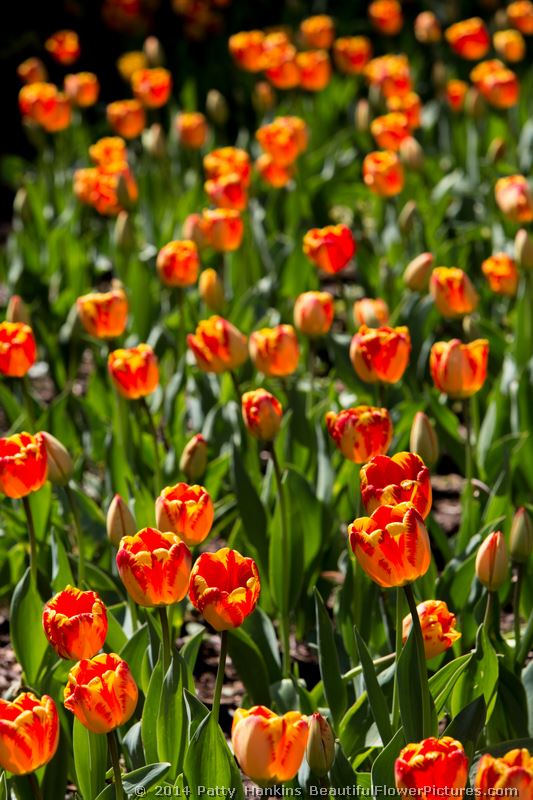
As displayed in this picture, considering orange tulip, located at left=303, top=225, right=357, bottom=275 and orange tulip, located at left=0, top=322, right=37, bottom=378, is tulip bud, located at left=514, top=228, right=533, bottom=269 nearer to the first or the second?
orange tulip, located at left=303, top=225, right=357, bottom=275

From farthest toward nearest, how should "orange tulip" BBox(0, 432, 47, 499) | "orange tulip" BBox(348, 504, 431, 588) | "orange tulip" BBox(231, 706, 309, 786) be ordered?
"orange tulip" BBox(0, 432, 47, 499)
"orange tulip" BBox(348, 504, 431, 588)
"orange tulip" BBox(231, 706, 309, 786)

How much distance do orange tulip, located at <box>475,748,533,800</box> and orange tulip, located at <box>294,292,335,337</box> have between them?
4.56 ft

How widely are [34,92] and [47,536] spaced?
2.17 metres

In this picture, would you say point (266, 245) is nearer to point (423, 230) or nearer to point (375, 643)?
point (423, 230)

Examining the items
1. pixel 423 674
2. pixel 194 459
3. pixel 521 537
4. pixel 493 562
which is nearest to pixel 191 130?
pixel 194 459

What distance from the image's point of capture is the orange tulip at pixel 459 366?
2.26 m

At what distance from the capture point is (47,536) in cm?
254

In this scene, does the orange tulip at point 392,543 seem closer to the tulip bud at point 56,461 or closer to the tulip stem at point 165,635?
the tulip stem at point 165,635

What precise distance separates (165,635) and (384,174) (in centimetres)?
197

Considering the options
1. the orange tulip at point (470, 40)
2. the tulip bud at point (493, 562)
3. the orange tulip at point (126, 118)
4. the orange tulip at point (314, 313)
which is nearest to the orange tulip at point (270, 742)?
the tulip bud at point (493, 562)

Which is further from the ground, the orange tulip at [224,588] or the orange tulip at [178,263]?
the orange tulip at [224,588]

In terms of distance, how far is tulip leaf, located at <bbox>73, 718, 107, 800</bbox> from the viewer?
71.8 inches

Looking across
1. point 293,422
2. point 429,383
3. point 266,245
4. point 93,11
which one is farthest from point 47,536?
point 93,11

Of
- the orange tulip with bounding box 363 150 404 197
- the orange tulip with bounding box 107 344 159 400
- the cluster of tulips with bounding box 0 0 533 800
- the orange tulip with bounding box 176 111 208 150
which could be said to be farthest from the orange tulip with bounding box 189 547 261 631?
the orange tulip with bounding box 176 111 208 150
